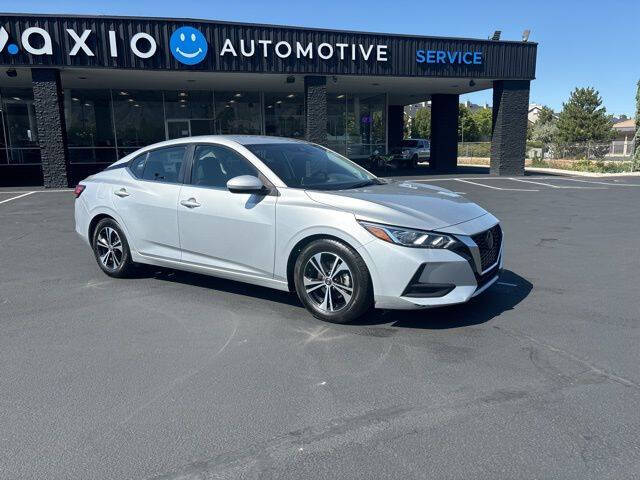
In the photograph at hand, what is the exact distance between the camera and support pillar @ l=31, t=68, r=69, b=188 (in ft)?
52.8

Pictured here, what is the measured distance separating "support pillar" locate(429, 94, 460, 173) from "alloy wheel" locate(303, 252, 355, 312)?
22771mm

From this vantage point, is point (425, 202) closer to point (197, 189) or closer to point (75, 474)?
point (197, 189)

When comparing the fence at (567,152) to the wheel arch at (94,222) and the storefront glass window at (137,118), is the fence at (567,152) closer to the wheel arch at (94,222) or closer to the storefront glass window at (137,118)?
the storefront glass window at (137,118)

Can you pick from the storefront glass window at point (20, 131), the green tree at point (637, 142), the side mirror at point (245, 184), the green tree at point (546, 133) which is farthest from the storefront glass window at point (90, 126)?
the green tree at point (546, 133)

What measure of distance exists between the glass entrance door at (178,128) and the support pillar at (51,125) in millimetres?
8063

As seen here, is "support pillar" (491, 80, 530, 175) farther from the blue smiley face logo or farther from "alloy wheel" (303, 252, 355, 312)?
"alloy wheel" (303, 252, 355, 312)

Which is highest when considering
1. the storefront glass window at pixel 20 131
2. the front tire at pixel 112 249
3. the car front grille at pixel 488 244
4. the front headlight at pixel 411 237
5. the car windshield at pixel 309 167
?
the storefront glass window at pixel 20 131

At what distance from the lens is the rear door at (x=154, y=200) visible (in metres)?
5.30

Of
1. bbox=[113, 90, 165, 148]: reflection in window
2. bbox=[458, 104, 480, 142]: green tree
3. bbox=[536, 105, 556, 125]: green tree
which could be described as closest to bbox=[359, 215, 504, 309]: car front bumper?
bbox=[113, 90, 165, 148]: reflection in window

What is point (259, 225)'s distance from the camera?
4637 mm

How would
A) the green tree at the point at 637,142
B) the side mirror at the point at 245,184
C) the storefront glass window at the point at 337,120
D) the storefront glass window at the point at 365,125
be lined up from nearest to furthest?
the side mirror at the point at 245,184
the storefront glass window at the point at 337,120
the storefront glass window at the point at 365,125
the green tree at the point at 637,142

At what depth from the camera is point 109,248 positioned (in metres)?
5.96

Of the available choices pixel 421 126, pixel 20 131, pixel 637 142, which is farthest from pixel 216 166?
pixel 421 126

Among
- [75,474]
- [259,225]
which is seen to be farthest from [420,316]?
[75,474]
